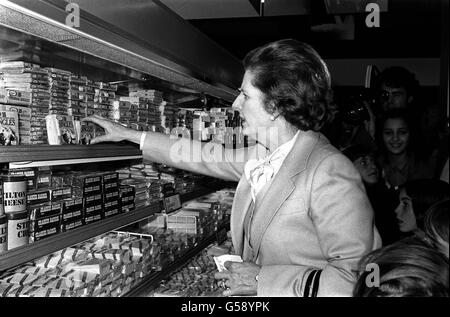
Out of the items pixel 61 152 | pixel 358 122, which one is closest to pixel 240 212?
pixel 61 152

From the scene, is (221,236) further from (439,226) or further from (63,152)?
(439,226)

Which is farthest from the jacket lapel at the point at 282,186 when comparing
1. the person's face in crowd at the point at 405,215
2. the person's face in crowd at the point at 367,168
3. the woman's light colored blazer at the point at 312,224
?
the person's face in crowd at the point at 367,168

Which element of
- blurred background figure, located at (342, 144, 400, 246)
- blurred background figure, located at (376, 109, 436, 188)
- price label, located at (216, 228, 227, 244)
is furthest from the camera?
blurred background figure, located at (376, 109, 436, 188)

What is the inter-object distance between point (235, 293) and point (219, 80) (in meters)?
1.71

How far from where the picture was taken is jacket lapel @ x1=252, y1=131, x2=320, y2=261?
1.50 meters

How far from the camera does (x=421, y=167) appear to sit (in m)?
2.84

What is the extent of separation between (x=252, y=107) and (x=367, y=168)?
135 cm

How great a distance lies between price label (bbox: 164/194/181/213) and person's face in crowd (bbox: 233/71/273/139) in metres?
0.83

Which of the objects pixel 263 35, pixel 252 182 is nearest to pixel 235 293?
pixel 252 182

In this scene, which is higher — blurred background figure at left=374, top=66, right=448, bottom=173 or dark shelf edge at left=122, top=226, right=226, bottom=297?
blurred background figure at left=374, top=66, right=448, bottom=173

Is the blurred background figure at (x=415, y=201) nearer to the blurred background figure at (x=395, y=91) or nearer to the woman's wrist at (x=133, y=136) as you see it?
the blurred background figure at (x=395, y=91)

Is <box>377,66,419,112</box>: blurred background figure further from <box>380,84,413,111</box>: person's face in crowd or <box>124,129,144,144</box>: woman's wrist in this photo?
<box>124,129,144,144</box>: woman's wrist

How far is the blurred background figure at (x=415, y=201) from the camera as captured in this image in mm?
2135

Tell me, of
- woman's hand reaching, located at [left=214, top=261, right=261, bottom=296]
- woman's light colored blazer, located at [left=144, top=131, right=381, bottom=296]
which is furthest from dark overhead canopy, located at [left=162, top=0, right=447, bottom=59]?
woman's hand reaching, located at [left=214, top=261, right=261, bottom=296]
